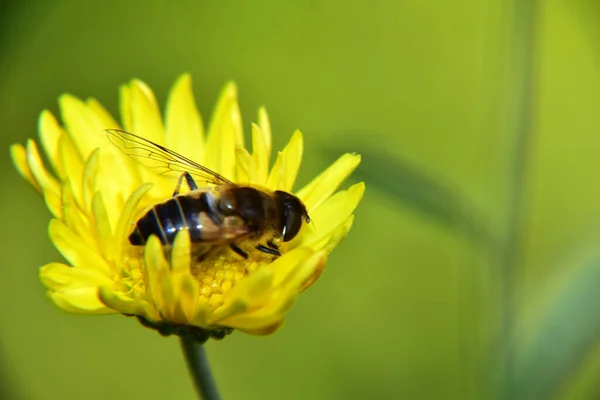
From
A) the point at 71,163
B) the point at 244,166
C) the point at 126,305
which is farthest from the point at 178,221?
the point at 71,163

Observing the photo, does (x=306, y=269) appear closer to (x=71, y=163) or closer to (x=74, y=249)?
(x=74, y=249)

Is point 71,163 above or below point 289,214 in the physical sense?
below

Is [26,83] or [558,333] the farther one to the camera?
[26,83]

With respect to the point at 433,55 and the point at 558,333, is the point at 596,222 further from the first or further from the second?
the point at 433,55

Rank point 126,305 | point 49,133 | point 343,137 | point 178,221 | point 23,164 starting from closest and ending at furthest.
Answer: point 126,305
point 178,221
point 23,164
point 49,133
point 343,137

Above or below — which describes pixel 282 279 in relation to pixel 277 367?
above

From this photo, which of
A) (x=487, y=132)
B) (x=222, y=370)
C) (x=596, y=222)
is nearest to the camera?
(x=596, y=222)

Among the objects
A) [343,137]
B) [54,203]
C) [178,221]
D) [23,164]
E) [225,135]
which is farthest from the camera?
[343,137]

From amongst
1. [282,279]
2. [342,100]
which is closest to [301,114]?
[342,100]
